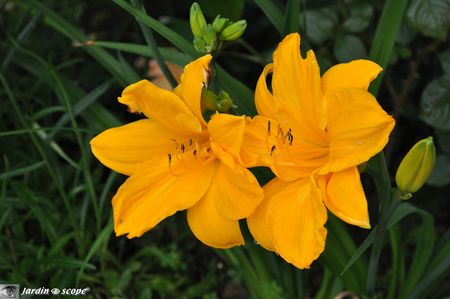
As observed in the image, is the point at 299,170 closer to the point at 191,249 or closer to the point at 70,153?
the point at 191,249

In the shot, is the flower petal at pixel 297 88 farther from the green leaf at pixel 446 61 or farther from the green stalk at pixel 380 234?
the green leaf at pixel 446 61

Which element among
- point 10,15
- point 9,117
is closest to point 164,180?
point 9,117

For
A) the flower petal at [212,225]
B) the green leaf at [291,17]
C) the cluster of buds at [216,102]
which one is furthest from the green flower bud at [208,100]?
the green leaf at [291,17]

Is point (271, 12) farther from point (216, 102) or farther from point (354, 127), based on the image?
point (354, 127)

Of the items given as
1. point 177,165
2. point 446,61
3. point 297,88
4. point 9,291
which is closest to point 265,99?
point 297,88

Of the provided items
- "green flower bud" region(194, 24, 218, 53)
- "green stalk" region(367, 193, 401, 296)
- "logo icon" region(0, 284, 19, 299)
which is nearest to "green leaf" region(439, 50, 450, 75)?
"green stalk" region(367, 193, 401, 296)

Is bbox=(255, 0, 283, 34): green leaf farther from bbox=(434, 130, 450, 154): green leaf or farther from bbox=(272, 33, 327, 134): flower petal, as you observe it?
bbox=(434, 130, 450, 154): green leaf
